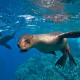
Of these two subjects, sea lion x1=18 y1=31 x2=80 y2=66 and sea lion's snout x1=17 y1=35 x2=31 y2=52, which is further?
sea lion x1=18 y1=31 x2=80 y2=66

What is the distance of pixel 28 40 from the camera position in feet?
13.3

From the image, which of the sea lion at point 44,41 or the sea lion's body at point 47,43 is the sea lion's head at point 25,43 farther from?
the sea lion's body at point 47,43

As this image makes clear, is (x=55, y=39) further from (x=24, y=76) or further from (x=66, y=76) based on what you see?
(x=24, y=76)

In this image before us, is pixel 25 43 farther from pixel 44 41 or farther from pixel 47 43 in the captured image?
pixel 47 43

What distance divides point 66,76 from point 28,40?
51.0 ft

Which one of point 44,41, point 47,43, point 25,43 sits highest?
point 25,43

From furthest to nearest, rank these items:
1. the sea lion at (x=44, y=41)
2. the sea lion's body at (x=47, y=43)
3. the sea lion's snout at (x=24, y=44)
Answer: the sea lion's body at (x=47, y=43), the sea lion at (x=44, y=41), the sea lion's snout at (x=24, y=44)

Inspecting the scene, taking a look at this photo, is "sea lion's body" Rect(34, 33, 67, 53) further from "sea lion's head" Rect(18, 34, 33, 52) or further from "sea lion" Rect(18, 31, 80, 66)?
"sea lion's head" Rect(18, 34, 33, 52)

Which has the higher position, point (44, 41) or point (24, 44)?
point (24, 44)

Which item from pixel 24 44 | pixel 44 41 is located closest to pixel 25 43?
pixel 24 44

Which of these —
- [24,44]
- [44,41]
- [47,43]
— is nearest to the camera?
[24,44]

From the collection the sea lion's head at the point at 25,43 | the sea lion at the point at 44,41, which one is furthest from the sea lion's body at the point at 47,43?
the sea lion's head at the point at 25,43

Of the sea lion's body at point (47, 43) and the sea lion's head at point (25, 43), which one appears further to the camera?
the sea lion's body at point (47, 43)

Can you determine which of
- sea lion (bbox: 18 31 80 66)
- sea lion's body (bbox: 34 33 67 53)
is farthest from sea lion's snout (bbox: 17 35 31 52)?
sea lion's body (bbox: 34 33 67 53)
